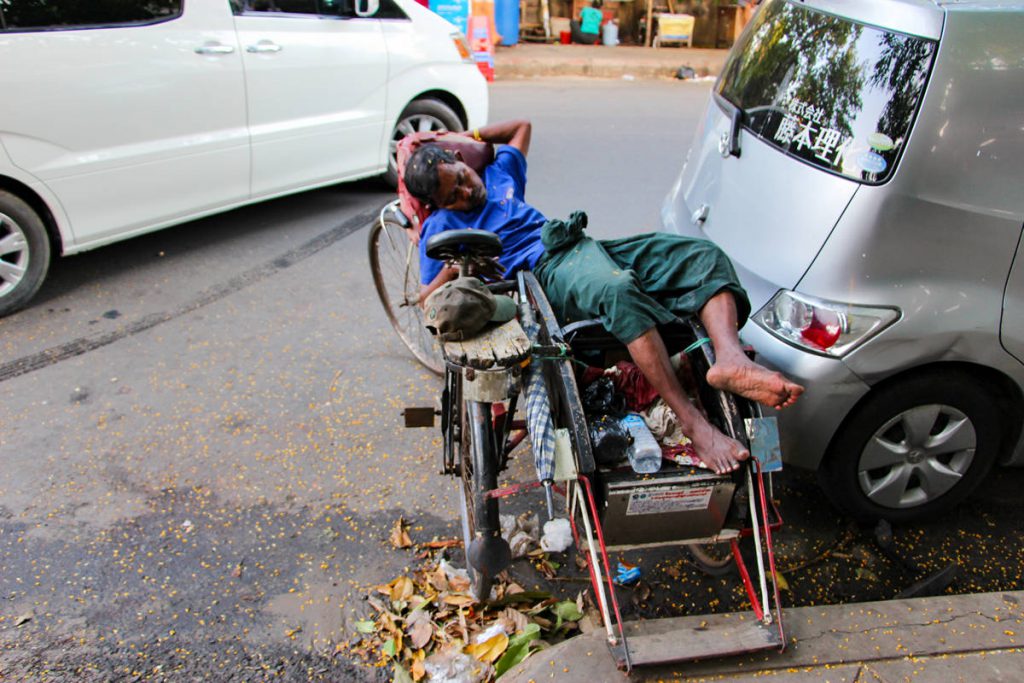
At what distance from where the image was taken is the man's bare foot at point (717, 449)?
229 centimetres

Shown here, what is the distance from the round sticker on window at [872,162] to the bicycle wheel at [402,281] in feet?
6.58

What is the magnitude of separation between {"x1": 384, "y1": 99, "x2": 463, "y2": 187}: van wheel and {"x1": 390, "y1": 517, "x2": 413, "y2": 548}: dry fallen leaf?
369 cm

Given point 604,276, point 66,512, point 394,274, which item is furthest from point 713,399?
point 66,512

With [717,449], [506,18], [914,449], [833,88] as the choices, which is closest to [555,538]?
[717,449]

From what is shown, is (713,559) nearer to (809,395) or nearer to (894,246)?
(809,395)

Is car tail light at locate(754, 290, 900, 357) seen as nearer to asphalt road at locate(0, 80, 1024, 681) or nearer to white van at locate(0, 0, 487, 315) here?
asphalt road at locate(0, 80, 1024, 681)

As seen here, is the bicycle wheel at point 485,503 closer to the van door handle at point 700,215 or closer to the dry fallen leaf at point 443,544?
the dry fallen leaf at point 443,544

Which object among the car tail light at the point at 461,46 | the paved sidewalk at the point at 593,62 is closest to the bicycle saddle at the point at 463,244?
the car tail light at the point at 461,46

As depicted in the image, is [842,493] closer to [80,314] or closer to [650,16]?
[80,314]

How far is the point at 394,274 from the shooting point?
4230mm

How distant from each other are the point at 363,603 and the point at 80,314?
2879 mm

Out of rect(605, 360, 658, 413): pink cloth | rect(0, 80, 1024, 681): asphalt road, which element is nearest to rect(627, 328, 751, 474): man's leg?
rect(605, 360, 658, 413): pink cloth

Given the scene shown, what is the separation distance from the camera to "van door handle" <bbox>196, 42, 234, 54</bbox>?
486 cm

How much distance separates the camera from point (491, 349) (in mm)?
2195
